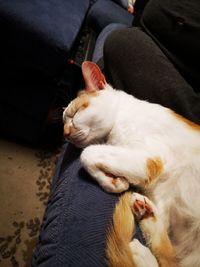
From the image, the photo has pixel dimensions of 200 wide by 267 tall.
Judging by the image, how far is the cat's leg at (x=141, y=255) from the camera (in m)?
0.57

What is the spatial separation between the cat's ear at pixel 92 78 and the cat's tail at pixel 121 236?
0.41m

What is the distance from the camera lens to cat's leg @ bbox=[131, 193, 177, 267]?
0.59 metres

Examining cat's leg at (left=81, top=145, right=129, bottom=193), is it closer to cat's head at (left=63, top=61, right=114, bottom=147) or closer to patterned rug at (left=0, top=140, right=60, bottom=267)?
cat's head at (left=63, top=61, right=114, bottom=147)

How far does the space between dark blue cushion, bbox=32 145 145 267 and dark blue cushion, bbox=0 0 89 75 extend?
0.62 metres

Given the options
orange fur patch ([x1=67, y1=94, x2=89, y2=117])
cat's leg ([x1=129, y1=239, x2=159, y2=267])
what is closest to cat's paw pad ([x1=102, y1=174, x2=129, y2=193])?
cat's leg ([x1=129, y1=239, x2=159, y2=267])

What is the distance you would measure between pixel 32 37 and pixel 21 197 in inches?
28.1

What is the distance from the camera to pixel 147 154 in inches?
27.2

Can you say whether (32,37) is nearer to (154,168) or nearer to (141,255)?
(154,168)

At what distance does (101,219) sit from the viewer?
1.98 feet

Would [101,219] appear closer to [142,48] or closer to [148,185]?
[148,185]

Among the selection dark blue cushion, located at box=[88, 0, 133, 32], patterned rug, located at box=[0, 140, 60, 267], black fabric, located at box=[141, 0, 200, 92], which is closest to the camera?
black fabric, located at box=[141, 0, 200, 92]

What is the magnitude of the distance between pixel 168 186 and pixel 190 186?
0.18ft

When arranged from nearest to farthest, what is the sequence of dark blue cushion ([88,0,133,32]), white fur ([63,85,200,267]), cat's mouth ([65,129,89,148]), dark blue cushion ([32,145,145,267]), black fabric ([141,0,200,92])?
dark blue cushion ([32,145,145,267]) → white fur ([63,85,200,267]) → cat's mouth ([65,129,89,148]) → black fabric ([141,0,200,92]) → dark blue cushion ([88,0,133,32])

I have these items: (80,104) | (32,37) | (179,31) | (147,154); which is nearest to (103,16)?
(32,37)
